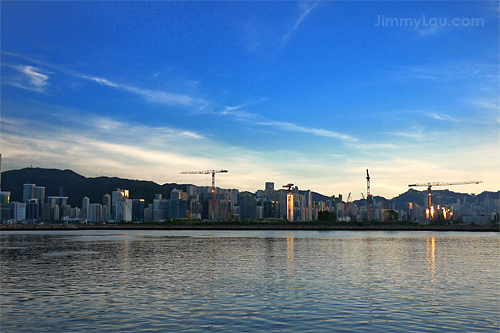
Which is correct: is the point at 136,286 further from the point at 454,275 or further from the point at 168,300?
the point at 454,275

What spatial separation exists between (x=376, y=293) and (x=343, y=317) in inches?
389

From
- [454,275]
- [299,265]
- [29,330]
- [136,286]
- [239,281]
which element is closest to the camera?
[29,330]

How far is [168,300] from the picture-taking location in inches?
1289

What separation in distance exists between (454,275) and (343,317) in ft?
88.9

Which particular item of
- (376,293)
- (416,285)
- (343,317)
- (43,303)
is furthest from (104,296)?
(416,285)

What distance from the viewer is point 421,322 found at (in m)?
25.9

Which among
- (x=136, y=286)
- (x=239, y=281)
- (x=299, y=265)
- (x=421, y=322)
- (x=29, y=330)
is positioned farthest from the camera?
(x=299, y=265)

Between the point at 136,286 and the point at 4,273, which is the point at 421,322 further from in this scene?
the point at 4,273

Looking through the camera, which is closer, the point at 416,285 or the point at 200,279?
the point at 416,285

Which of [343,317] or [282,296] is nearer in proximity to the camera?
[343,317]

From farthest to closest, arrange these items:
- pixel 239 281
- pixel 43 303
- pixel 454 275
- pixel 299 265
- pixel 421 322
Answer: pixel 299 265 → pixel 454 275 → pixel 239 281 → pixel 43 303 → pixel 421 322

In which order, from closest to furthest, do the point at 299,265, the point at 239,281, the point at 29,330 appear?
the point at 29,330, the point at 239,281, the point at 299,265

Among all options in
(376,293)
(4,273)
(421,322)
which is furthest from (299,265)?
(4,273)

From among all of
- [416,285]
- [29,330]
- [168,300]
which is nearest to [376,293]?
[416,285]
